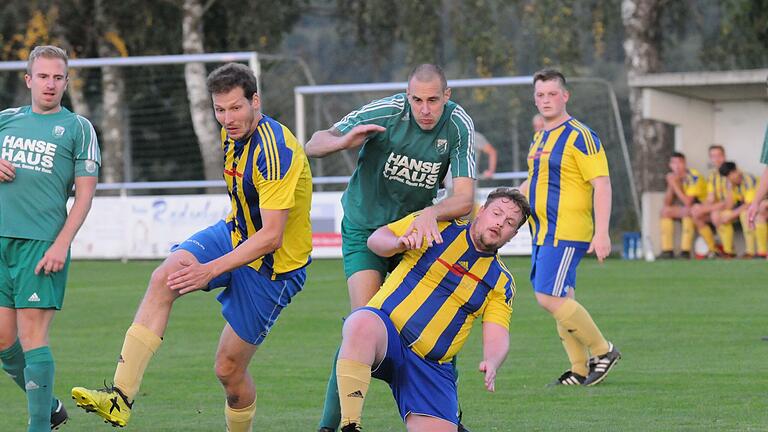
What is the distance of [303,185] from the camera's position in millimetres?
7086

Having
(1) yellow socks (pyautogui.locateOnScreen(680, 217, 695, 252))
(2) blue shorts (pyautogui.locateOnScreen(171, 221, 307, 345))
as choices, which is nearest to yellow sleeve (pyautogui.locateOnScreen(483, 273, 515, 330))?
(2) blue shorts (pyautogui.locateOnScreen(171, 221, 307, 345))

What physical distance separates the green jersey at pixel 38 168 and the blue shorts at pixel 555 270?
3613mm

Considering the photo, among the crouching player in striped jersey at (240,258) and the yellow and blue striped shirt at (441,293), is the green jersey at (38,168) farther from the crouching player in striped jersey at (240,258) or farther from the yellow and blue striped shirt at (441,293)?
the yellow and blue striped shirt at (441,293)

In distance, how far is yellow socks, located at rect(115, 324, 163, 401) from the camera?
6.57 metres

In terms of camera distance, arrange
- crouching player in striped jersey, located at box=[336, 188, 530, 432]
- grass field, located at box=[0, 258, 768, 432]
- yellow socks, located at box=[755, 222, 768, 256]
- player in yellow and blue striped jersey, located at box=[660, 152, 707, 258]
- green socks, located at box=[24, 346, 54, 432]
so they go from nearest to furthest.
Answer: crouching player in striped jersey, located at box=[336, 188, 530, 432] < green socks, located at box=[24, 346, 54, 432] < grass field, located at box=[0, 258, 768, 432] < yellow socks, located at box=[755, 222, 768, 256] < player in yellow and blue striped jersey, located at box=[660, 152, 707, 258]

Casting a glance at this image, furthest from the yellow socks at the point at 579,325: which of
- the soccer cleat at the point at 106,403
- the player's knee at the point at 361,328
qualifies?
the soccer cleat at the point at 106,403

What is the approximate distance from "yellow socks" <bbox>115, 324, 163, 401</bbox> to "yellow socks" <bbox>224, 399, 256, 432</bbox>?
87 centimetres

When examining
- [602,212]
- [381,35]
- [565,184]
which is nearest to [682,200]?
[381,35]

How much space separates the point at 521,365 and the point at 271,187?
14.7 feet

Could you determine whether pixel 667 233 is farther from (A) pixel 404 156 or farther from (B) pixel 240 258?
(B) pixel 240 258

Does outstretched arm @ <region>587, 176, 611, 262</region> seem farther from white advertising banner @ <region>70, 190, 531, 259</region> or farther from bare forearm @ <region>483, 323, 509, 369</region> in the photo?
white advertising banner @ <region>70, 190, 531, 259</region>

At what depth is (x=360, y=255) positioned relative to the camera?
780 centimetres

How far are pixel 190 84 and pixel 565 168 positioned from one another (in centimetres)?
1809

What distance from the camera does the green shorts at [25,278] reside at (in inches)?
292
